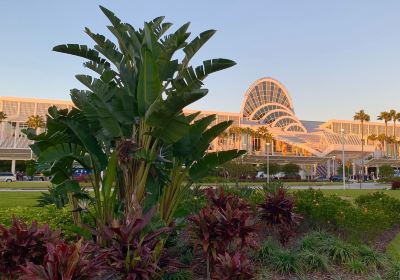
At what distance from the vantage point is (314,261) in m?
7.06

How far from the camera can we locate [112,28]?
7301 mm

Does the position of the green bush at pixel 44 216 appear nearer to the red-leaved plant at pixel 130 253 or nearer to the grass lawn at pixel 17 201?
the red-leaved plant at pixel 130 253

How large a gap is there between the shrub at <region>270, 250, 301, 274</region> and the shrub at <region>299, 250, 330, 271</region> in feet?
0.55

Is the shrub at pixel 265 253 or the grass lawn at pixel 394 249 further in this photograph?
the grass lawn at pixel 394 249

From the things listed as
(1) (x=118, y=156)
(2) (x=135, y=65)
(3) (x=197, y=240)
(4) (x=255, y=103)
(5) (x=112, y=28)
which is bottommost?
(3) (x=197, y=240)

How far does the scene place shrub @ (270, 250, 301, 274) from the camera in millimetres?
6852

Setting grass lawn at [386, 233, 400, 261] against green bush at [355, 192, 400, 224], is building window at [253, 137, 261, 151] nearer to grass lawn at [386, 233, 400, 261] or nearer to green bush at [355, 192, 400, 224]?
green bush at [355, 192, 400, 224]

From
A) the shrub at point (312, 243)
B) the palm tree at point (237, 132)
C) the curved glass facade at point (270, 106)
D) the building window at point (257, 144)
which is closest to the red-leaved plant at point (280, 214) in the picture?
the shrub at point (312, 243)

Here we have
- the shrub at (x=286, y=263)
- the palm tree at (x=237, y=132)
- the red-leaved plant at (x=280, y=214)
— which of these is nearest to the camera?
the shrub at (x=286, y=263)

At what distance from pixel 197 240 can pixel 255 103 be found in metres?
117

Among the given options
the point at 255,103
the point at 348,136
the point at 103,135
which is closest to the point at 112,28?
the point at 103,135

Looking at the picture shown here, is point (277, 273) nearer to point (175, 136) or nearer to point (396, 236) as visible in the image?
point (175, 136)

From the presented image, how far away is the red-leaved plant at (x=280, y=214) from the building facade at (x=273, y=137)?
208 feet

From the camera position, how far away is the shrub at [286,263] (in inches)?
270
